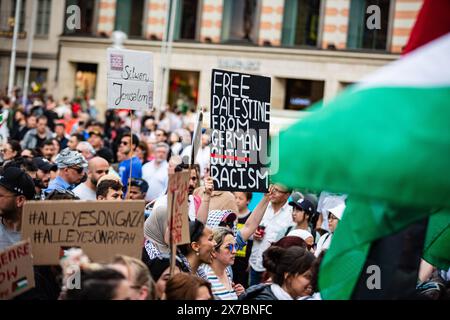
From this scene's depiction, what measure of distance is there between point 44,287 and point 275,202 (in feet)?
13.9

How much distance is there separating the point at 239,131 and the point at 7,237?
2.31m

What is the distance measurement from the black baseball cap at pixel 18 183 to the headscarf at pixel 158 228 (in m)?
0.87

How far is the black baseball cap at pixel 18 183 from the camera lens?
229 inches

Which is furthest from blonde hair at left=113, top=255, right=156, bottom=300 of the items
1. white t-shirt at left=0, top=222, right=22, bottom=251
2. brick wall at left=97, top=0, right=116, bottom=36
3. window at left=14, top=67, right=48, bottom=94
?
window at left=14, top=67, right=48, bottom=94

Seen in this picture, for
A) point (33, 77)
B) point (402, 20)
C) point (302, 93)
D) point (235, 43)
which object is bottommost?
point (33, 77)

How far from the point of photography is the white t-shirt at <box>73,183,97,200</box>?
28.1 ft

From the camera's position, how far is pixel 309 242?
25.1ft

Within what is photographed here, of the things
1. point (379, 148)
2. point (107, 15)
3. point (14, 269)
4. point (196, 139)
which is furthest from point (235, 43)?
point (379, 148)

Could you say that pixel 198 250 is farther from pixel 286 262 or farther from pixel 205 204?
pixel 286 262

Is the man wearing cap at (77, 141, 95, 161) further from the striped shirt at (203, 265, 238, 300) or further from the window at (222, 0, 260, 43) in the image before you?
the window at (222, 0, 260, 43)

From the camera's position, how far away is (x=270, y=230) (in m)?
8.80

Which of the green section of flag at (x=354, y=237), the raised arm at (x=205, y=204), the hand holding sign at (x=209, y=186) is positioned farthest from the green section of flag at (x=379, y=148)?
the hand holding sign at (x=209, y=186)
